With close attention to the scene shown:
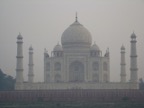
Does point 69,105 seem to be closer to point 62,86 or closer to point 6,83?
point 62,86

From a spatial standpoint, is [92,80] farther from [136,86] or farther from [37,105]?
[37,105]

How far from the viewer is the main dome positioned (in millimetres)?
41062

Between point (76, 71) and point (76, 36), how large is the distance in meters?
3.19

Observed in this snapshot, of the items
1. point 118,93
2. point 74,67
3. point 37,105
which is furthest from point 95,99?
point 74,67

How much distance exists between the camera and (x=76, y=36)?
4112 centimetres

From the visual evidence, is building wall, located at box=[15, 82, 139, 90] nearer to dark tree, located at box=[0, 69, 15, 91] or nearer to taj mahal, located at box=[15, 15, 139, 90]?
taj mahal, located at box=[15, 15, 139, 90]

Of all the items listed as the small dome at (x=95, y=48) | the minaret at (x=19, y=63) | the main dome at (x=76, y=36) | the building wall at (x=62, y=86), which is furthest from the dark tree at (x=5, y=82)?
the small dome at (x=95, y=48)

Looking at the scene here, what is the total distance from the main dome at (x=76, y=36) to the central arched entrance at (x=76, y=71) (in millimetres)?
1812

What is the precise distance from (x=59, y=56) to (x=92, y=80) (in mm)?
3662

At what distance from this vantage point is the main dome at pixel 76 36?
41.1m

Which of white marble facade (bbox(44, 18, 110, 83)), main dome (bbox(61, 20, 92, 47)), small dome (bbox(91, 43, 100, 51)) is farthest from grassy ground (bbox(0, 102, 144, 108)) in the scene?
main dome (bbox(61, 20, 92, 47))

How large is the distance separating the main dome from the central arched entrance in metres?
1.81

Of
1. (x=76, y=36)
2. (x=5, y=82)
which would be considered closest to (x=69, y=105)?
(x=76, y=36)

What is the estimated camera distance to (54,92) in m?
31.6
